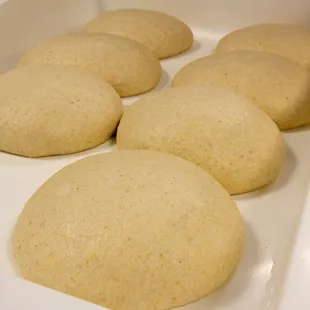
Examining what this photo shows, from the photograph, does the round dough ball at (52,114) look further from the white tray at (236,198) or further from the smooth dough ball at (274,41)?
the smooth dough ball at (274,41)

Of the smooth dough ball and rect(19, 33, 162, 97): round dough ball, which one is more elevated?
rect(19, 33, 162, 97): round dough ball

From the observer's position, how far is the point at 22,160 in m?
1.05

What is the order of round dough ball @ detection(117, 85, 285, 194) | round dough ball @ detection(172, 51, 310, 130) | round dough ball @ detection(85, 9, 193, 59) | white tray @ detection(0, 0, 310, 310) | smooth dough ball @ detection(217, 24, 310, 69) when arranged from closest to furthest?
1. white tray @ detection(0, 0, 310, 310)
2. round dough ball @ detection(117, 85, 285, 194)
3. round dough ball @ detection(172, 51, 310, 130)
4. smooth dough ball @ detection(217, 24, 310, 69)
5. round dough ball @ detection(85, 9, 193, 59)

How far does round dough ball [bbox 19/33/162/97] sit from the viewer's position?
1259 millimetres

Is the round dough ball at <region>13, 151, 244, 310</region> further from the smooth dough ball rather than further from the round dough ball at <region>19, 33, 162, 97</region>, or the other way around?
the smooth dough ball

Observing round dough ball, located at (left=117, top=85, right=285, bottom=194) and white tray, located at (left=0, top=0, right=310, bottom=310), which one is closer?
white tray, located at (left=0, top=0, right=310, bottom=310)

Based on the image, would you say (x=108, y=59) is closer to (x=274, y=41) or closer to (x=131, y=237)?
(x=274, y=41)

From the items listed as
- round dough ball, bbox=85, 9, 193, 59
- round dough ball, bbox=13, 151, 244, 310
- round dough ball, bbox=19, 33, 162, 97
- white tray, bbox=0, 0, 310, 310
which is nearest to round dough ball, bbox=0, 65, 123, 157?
white tray, bbox=0, 0, 310, 310

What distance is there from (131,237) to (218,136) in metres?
0.31

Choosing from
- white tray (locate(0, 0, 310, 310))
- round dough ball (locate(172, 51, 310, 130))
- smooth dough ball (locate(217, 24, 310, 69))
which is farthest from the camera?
smooth dough ball (locate(217, 24, 310, 69))

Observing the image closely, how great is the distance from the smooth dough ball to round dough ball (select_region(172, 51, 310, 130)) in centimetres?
12

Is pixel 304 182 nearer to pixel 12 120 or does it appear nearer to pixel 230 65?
pixel 230 65

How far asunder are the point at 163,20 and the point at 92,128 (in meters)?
0.57

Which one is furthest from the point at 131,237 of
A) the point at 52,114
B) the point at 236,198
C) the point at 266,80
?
the point at 266,80
